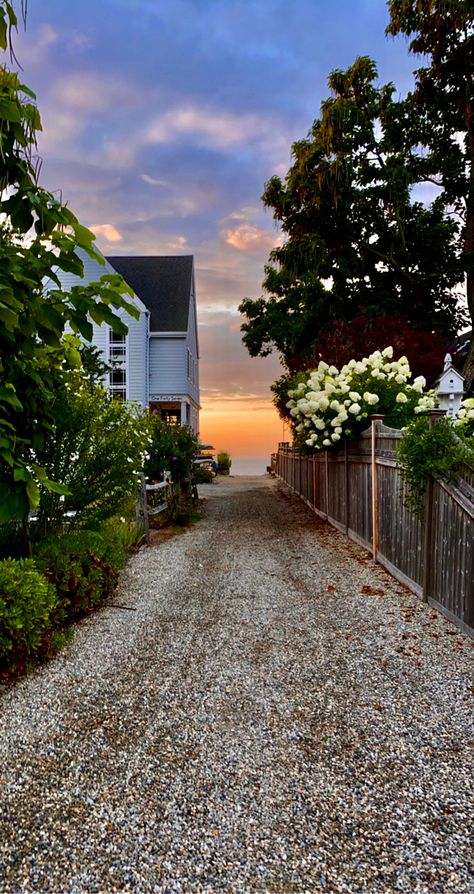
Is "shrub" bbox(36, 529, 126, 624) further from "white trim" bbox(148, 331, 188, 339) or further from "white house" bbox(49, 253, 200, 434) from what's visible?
"white trim" bbox(148, 331, 188, 339)

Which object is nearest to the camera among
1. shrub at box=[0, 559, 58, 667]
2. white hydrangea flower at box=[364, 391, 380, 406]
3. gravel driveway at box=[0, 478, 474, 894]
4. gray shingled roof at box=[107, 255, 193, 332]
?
gravel driveway at box=[0, 478, 474, 894]

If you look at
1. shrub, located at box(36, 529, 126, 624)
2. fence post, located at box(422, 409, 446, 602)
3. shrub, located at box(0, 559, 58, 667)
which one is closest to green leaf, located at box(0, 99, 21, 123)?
shrub, located at box(0, 559, 58, 667)

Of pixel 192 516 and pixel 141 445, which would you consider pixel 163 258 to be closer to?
pixel 192 516

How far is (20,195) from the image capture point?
104 inches

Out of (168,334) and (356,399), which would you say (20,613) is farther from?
(168,334)

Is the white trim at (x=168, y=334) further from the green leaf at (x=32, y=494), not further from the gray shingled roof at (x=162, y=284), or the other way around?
the green leaf at (x=32, y=494)

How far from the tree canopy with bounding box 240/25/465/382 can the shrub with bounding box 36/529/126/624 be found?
408 inches

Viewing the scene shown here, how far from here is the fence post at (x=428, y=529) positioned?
17.2 ft

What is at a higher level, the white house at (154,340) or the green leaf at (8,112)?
the white house at (154,340)

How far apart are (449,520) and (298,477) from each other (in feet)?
39.1

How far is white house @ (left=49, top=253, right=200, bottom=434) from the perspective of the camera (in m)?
21.5

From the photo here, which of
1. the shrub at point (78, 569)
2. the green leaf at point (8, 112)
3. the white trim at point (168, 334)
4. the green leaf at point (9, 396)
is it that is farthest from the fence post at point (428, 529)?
the white trim at point (168, 334)

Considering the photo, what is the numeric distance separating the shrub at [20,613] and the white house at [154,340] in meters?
17.0

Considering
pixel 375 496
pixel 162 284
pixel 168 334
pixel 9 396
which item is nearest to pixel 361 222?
pixel 168 334
